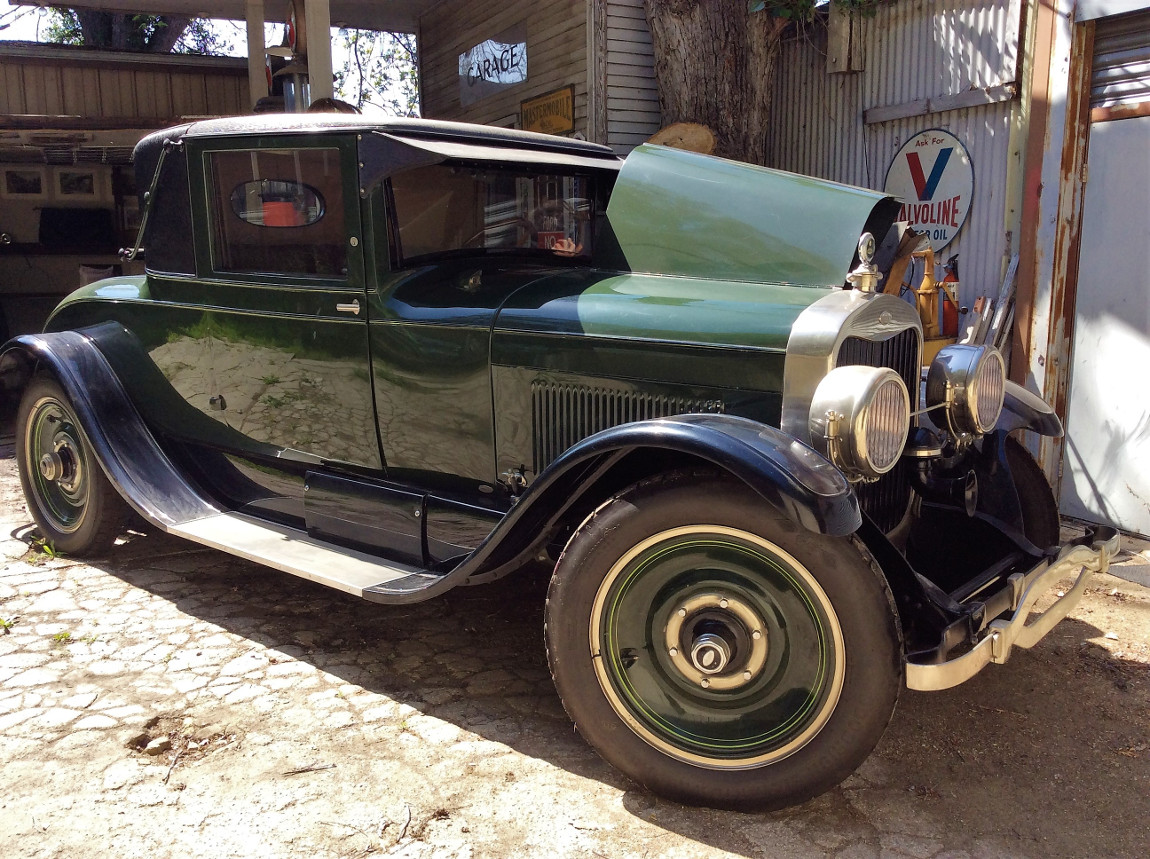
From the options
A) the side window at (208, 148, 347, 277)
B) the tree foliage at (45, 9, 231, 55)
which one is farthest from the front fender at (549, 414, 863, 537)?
the tree foliage at (45, 9, 231, 55)

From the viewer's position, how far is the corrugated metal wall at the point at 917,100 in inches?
221

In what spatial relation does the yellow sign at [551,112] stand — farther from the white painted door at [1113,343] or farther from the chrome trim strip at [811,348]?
the chrome trim strip at [811,348]

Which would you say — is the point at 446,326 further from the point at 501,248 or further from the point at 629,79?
the point at 629,79

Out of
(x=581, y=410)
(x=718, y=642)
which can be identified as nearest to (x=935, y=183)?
(x=581, y=410)

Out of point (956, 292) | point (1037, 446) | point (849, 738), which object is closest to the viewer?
point (849, 738)

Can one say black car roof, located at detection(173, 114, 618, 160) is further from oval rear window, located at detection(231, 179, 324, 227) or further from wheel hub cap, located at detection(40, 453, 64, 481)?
wheel hub cap, located at detection(40, 453, 64, 481)

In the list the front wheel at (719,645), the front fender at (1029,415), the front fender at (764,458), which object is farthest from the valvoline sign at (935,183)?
the front wheel at (719,645)

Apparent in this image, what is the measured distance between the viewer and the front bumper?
2262 mm

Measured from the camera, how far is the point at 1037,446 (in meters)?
5.31

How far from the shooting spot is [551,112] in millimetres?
8461

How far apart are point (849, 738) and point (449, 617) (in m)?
1.92

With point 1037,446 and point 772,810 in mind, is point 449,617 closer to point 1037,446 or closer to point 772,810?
point 772,810

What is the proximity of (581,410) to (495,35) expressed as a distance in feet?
25.8

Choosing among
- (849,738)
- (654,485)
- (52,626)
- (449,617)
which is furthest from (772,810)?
(52,626)
